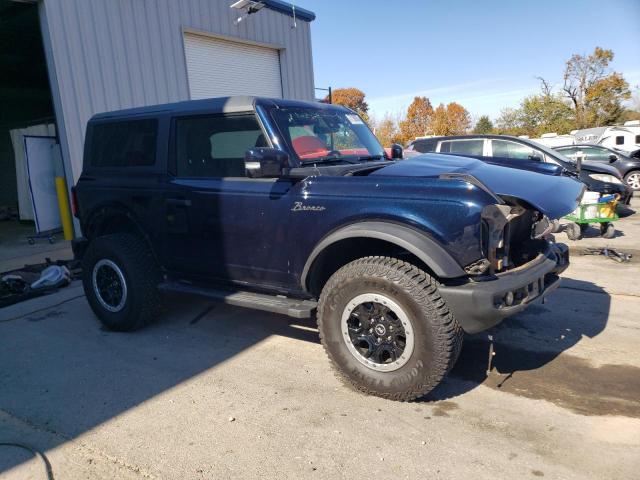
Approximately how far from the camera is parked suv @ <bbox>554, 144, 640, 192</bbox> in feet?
44.5

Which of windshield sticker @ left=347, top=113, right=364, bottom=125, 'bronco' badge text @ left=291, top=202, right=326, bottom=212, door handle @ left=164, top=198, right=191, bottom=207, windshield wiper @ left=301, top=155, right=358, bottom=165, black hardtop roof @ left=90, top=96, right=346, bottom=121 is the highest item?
black hardtop roof @ left=90, top=96, right=346, bottom=121

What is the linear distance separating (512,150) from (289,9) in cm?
690

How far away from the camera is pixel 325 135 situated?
416 centimetres

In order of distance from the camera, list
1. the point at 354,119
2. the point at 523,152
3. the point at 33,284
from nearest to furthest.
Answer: the point at 354,119 < the point at 33,284 < the point at 523,152

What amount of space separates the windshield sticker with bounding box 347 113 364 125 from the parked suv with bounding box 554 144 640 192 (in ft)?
34.8

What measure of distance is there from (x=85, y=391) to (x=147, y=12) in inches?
320

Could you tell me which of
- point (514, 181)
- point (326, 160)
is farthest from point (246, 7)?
point (514, 181)

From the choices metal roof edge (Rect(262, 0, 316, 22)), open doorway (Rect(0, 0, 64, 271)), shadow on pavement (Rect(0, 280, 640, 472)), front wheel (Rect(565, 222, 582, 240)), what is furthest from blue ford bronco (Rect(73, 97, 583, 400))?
metal roof edge (Rect(262, 0, 316, 22))

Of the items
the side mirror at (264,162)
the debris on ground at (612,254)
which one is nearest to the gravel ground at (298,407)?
the side mirror at (264,162)

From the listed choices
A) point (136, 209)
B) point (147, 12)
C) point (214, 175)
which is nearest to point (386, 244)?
point (214, 175)

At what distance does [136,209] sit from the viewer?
451 cm

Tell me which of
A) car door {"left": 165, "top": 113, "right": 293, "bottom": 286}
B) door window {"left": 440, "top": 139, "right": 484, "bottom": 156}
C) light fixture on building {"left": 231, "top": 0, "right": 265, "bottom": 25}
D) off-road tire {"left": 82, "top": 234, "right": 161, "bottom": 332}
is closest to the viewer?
car door {"left": 165, "top": 113, "right": 293, "bottom": 286}

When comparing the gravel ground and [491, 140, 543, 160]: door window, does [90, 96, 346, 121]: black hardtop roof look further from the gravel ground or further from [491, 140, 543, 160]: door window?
[491, 140, 543, 160]: door window

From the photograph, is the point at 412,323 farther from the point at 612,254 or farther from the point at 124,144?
the point at 612,254
